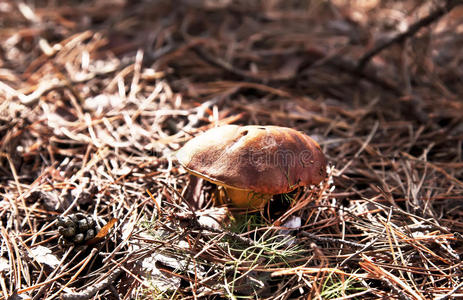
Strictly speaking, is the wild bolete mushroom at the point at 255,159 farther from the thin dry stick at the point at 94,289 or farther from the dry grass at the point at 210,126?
the thin dry stick at the point at 94,289

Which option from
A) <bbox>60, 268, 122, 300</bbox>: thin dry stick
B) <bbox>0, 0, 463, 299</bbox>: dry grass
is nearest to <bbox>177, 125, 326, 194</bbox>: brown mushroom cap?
<bbox>0, 0, 463, 299</bbox>: dry grass

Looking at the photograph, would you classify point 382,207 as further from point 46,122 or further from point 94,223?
point 46,122

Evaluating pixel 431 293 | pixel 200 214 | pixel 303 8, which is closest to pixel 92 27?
pixel 303 8

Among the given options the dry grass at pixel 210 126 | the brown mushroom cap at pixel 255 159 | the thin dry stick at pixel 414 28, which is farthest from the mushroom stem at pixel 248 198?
the thin dry stick at pixel 414 28

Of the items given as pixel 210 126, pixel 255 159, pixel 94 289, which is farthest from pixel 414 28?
pixel 94 289

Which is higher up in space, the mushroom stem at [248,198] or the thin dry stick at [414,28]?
the thin dry stick at [414,28]

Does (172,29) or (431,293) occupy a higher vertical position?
(172,29)
